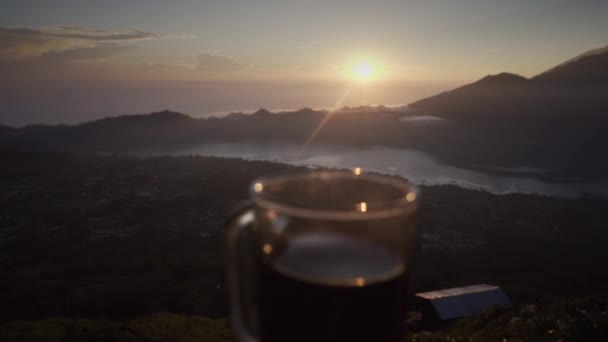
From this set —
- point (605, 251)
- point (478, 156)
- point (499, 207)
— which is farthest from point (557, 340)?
point (478, 156)

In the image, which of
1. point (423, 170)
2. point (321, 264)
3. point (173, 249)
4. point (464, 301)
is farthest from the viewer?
point (423, 170)

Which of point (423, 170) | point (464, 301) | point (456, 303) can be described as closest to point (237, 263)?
point (456, 303)

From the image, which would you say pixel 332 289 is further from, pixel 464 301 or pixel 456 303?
pixel 464 301

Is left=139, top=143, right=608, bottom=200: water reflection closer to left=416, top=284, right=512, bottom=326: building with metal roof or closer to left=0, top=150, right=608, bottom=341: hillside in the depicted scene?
left=0, top=150, right=608, bottom=341: hillside

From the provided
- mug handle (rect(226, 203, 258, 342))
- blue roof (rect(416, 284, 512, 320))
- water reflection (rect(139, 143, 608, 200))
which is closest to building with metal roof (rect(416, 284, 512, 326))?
blue roof (rect(416, 284, 512, 320))

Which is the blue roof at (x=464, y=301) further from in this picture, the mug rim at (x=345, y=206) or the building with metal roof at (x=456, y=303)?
the mug rim at (x=345, y=206)

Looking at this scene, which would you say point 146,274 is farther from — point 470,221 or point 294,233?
point 470,221

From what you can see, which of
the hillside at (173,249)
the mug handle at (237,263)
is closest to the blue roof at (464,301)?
the hillside at (173,249)
